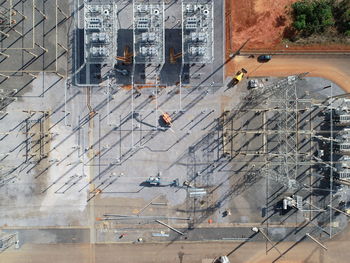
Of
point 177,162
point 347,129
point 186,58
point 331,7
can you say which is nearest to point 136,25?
point 186,58

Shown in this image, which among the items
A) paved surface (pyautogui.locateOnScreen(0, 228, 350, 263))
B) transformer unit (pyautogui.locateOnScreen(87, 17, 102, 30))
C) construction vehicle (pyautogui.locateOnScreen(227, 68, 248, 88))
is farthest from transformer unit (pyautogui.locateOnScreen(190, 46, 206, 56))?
paved surface (pyautogui.locateOnScreen(0, 228, 350, 263))

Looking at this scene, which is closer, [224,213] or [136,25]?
[136,25]

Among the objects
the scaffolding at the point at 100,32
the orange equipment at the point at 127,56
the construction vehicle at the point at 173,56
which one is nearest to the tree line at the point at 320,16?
the construction vehicle at the point at 173,56

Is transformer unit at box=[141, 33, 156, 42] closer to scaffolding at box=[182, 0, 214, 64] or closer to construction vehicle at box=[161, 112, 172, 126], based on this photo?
scaffolding at box=[182, 0, 214, 64]

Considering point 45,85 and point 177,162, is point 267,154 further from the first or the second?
point 45,85

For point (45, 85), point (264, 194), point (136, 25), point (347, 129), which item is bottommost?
point (264, 194)
